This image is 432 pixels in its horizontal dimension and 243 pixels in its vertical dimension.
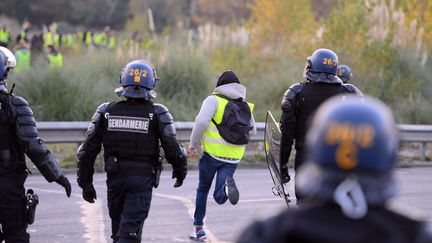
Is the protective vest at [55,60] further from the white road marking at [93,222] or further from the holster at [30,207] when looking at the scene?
the holster at [30,207]

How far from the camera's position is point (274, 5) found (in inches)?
1142

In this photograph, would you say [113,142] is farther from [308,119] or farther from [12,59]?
[308,119]

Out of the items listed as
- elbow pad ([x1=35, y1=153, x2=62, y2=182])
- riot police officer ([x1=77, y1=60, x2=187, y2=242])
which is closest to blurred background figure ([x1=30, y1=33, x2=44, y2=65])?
riot police officer ([x1=77, y1=60, x2=187, y2=242])

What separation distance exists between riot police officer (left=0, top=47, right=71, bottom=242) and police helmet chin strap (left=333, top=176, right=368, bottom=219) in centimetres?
369

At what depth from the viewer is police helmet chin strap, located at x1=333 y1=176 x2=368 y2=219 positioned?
8.93ft

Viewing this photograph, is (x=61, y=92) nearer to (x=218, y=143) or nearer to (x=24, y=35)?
(x=218, y=143)

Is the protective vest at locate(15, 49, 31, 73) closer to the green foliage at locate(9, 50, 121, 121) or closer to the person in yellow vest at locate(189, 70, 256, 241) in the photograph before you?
the green foliage at locate(9, 50, 121, 121)

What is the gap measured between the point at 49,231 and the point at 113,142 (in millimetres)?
2822

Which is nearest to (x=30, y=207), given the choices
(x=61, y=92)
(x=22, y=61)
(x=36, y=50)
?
(x=61, y=92)

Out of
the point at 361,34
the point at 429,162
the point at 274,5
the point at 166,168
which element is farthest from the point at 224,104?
the point at 274,5

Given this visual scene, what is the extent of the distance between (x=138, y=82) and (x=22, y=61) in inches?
552

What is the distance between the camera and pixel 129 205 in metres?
6.82

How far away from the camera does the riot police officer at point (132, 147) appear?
6.84 meters

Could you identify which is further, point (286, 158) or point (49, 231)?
point (49, 231)
